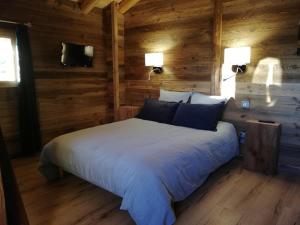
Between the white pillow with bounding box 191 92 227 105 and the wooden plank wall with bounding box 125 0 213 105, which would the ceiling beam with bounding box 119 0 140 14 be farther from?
the white pillow with bounding box 191 92 227 105

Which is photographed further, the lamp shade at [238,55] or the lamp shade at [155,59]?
the lamp shade at [155,59]

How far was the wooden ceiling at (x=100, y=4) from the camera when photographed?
390cm

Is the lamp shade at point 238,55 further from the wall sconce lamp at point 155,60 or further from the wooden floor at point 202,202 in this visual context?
the wooden floor at point 202,202

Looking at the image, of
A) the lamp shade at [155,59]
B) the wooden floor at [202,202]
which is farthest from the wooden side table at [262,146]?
the lamp shade at [155,59]

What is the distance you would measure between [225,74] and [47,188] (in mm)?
2759

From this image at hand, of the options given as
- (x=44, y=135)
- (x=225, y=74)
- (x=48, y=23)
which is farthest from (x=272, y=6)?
(x=44, y=135)

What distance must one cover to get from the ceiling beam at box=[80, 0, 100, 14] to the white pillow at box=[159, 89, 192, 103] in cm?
188

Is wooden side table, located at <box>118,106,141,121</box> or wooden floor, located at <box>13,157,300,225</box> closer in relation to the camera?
wooden floor, located at <box>13,157,300,225</box>

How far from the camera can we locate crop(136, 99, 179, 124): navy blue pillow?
328 centimetres

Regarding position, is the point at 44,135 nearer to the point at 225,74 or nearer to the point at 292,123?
the point at 225,74

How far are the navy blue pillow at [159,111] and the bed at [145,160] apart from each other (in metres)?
0.27

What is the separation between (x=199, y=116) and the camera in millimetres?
2965

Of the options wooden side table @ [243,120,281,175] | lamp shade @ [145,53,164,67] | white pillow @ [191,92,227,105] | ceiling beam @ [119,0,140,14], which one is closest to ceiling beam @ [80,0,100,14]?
ceiling beam @ [119,0,140,14]

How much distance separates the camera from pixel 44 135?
3.73 m
